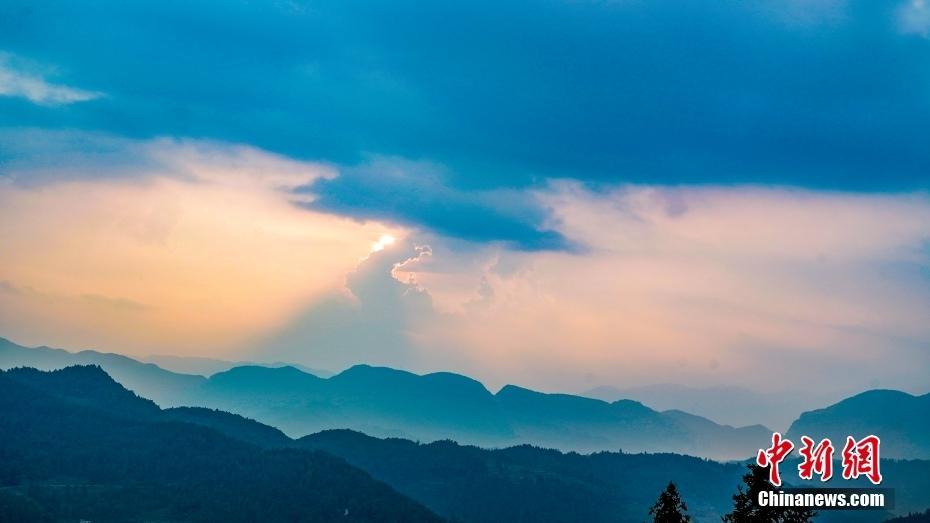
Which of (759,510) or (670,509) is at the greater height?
(759,510)

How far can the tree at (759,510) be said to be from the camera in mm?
85188

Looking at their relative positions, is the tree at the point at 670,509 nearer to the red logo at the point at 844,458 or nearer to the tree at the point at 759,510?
the tree at the point at 759,510

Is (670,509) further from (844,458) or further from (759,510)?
(844,458)

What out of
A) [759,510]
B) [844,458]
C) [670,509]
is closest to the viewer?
[759,510]

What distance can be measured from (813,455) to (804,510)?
3785 centimetres

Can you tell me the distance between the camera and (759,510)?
3425 inches

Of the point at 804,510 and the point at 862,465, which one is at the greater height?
the point at 862,465

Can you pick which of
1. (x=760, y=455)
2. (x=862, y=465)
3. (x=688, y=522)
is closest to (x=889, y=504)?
(x=862, y=465)

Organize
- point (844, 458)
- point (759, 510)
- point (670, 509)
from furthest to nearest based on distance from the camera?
point (844, 458) < point (670, 509) < point (759, 510)

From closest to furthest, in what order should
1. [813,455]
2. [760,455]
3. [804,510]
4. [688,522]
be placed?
[804,510]
[688,522]
[760,455]
[813,455]

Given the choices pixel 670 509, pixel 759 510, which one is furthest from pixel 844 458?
pixel 759 510

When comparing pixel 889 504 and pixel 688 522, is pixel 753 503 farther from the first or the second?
pixel 889 504

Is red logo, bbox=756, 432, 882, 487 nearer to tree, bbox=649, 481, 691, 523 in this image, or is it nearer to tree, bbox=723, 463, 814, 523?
tree, bbox=723, 463, 814, 523

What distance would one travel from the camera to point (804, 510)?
8519 centimetres
